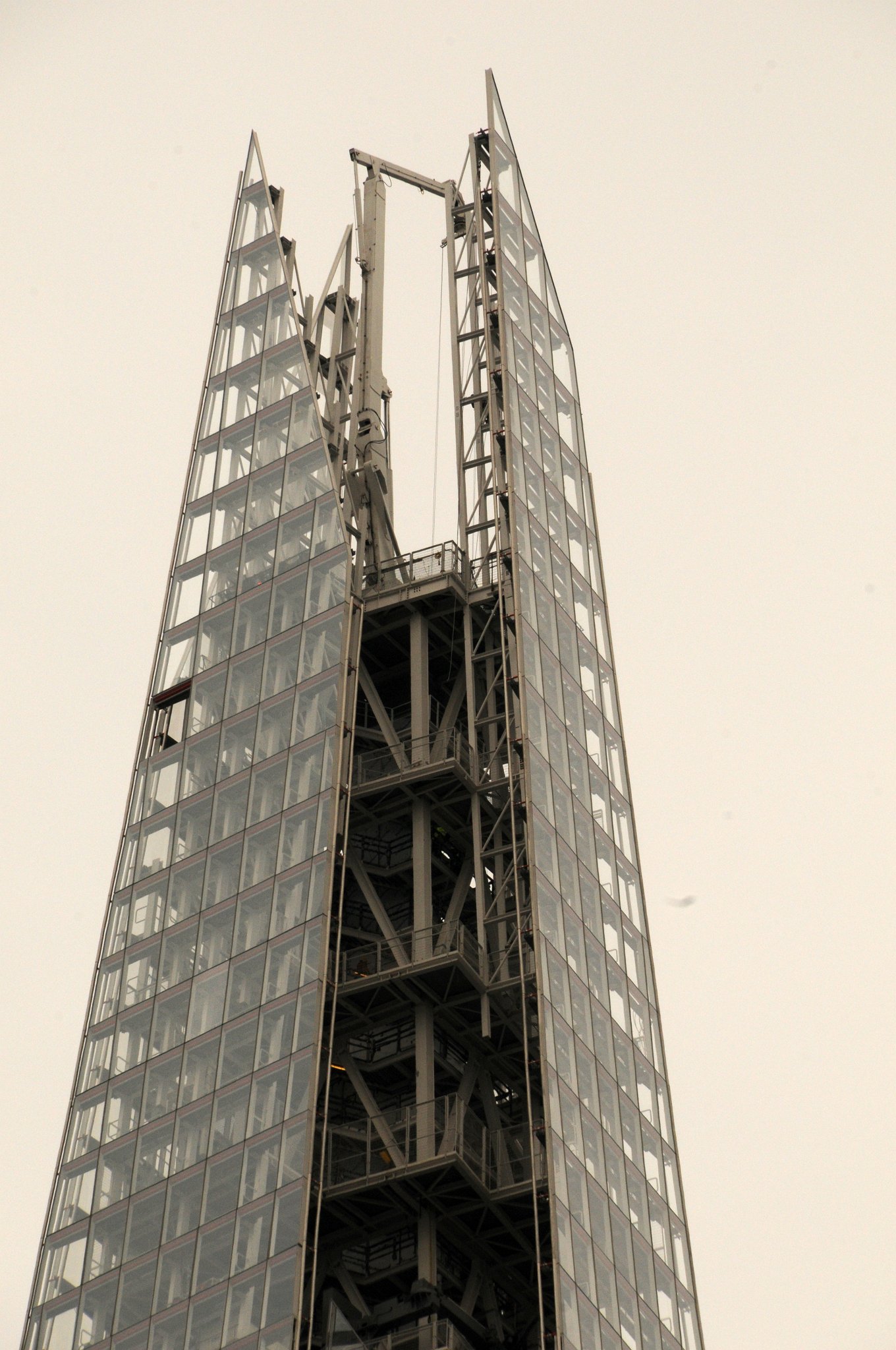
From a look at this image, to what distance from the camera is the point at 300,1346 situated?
74.8 m

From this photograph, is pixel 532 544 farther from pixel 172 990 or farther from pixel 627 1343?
pixel 627 1343

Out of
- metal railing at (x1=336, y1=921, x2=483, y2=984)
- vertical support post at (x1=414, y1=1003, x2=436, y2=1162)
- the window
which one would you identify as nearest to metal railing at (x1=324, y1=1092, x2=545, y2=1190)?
vertical support post at (x1=414, y1=1003, x2=436, y2=1162)

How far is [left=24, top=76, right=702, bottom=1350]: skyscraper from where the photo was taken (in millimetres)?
79875

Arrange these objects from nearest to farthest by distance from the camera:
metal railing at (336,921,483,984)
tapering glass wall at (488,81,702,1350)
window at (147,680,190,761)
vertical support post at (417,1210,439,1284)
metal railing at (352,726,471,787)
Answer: vertical support post at (417,1210,439,1284) < tapering glass wall at (488,81,702,1350) < metal railing at (336,921,483,984) < metal railing at (352,726,471,787) < window at (147,680,190,761)

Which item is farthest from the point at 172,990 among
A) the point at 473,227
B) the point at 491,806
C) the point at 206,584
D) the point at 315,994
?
the point at 473,227

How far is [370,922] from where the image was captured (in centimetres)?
9062

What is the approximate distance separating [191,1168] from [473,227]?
46201 millimetres

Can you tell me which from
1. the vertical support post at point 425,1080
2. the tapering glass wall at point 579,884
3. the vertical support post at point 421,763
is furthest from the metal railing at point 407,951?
the tapering glass wall at point 579,884

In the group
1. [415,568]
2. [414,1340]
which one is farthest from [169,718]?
[414,1340]

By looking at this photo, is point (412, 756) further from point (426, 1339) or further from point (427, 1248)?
point (426, 1339)

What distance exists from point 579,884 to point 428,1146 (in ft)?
51.7

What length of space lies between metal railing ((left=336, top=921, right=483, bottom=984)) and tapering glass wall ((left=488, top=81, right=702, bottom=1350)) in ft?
8.70

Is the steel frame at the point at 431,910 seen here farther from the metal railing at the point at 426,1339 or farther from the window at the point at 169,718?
the window at the point at 169,718

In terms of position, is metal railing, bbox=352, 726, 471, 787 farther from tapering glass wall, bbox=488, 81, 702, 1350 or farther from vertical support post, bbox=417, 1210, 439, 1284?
vertical support post, bbox=417, 1210, 439, 1284
